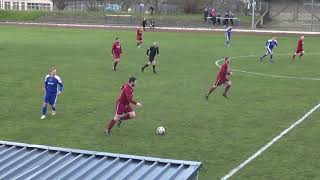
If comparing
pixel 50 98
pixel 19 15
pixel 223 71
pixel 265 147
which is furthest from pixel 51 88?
pixel 19 15

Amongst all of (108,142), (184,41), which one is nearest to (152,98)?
(108,142)

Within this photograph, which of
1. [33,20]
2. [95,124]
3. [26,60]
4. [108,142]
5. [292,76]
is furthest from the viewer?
[33,20]

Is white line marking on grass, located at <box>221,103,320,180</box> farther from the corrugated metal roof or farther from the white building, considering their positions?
the white building

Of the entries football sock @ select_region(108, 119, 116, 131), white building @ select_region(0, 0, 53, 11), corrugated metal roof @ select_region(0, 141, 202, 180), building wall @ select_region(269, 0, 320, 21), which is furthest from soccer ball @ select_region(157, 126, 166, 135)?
white building @ select_region(0, 0, 53, 11)

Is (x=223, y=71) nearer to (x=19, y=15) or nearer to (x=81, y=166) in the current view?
(x=81, y=166)

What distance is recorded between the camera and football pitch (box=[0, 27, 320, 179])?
1397 cm

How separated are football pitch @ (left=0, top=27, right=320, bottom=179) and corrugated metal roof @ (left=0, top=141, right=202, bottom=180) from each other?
4512 mm

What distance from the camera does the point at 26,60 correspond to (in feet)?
114

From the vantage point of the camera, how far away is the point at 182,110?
1944 centimetres

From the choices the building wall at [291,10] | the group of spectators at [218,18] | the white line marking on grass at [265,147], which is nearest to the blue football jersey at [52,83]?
the white line marking on grass at [265,147]

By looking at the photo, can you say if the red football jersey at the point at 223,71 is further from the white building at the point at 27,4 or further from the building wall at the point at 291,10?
the white building at the point at 27,4

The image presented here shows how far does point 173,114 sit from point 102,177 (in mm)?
11674

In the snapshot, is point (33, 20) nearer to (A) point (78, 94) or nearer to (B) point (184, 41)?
(B) point (184, 41)

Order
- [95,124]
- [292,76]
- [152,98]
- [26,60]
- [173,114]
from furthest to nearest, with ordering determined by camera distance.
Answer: [26,60]
[292,76]
[152,98]
[173,114]
[95,124]
